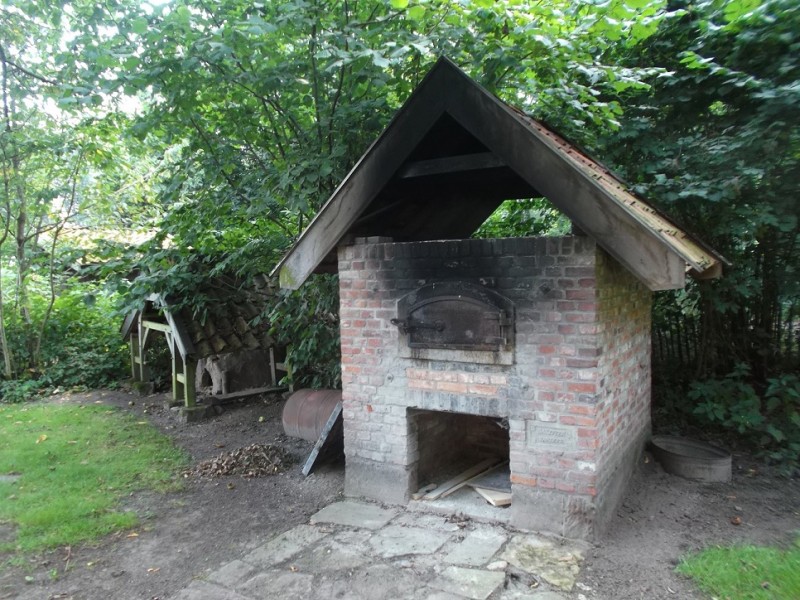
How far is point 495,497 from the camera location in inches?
190

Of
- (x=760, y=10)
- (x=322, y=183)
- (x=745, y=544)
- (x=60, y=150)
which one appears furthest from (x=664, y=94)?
(x=60, y=150)

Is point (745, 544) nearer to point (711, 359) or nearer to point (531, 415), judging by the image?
point (531, 415)

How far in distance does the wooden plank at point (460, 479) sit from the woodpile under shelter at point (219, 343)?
395 centimetres

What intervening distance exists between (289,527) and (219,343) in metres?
4.54

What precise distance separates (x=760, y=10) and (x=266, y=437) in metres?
7.27

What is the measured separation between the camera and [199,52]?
5.04m

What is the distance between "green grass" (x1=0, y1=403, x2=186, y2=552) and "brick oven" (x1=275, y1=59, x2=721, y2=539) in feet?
7.80

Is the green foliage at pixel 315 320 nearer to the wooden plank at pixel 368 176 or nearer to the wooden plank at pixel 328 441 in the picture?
the wooden plank at pixel 328 441

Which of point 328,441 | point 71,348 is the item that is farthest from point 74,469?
point 71,348

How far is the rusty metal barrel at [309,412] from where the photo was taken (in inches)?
261

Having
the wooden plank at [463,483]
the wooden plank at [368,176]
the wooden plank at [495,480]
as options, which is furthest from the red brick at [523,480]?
the wooden plank at [368,176]

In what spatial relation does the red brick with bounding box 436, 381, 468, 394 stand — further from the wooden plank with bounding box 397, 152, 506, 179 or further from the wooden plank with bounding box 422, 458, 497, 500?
the wooden plank with bounding box 397, 152, 506, 179

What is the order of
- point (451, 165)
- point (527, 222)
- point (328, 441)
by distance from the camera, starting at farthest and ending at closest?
1. point (527, 222)
2. point (328, 441)
3. point (451, 165)

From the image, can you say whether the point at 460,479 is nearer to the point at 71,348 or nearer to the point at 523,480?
the point at 523,480
